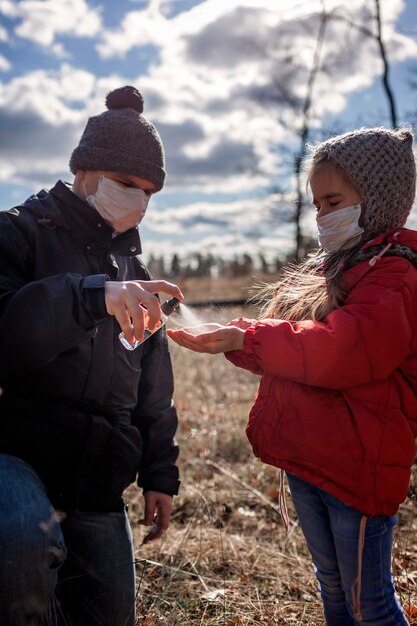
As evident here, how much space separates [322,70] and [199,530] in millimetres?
13176

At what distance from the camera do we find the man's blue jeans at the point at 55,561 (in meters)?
2.04

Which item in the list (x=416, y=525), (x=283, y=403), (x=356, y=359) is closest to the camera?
(x=356, y=359)

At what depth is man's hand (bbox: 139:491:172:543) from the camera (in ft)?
9.89

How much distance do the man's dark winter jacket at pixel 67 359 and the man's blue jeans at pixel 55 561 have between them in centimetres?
14

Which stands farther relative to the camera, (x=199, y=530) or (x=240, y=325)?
(x=199, y=530)

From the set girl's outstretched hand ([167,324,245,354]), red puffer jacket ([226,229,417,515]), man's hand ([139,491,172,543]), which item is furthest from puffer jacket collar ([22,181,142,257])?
man's hand ([139,491,172,543])

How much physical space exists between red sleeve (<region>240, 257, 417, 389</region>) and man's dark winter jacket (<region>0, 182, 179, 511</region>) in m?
0.64

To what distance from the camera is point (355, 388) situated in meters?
2.15

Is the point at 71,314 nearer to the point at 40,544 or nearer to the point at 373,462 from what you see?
the point at 40,544

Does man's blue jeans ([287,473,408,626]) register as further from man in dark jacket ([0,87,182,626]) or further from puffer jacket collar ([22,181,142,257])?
puffer jacket collar ([22,181,142,257])

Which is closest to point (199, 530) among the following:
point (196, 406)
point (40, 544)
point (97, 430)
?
point (97, 430)

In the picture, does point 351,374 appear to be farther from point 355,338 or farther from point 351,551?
point 351,551

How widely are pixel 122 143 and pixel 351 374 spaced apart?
5.57 ft

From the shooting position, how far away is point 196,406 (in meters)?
7.21
